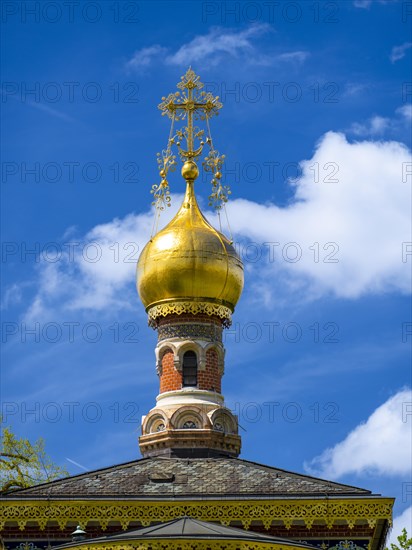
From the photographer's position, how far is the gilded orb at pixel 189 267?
129ft

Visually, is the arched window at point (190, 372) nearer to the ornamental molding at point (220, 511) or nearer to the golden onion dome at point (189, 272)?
the golden onion dome at point (189, 272)

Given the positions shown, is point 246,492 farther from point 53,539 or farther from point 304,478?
point 53,539

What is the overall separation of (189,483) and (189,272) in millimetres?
6059

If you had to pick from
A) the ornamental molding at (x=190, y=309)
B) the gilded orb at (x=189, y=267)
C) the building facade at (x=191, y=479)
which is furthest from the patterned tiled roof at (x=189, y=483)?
the gilded orb at (x=189, y=267)

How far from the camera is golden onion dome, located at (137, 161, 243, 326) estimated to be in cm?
3931

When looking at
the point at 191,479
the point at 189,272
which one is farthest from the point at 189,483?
the point at 189,272

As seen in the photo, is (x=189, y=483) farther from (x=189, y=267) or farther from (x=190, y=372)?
(x=189, y=267)

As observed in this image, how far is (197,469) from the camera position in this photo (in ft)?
119

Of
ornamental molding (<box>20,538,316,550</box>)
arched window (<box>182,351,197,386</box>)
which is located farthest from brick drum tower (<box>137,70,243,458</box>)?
ornamental molding (<box>20,538,316,550</box>)

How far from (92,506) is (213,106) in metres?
12.1

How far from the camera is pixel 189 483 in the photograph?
35312mm

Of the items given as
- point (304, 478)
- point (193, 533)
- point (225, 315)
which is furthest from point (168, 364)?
point (193, 533)

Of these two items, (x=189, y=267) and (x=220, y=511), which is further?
(x=189, y=267)

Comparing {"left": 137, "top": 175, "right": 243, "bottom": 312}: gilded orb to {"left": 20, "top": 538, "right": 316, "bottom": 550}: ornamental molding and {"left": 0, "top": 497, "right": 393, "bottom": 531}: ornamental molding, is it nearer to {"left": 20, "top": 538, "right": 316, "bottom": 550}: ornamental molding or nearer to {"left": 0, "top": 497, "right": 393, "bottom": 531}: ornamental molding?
{"left": 0, "top": 497, "right": 393, "bottom": 531}: ornamental molding
